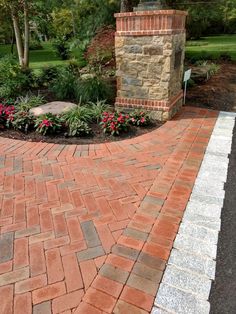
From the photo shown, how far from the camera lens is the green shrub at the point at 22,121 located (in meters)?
4.50

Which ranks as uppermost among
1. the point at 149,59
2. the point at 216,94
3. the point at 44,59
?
the point at 149,59

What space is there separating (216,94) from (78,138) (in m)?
3.92

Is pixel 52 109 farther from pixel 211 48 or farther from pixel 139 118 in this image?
pixel 211 48

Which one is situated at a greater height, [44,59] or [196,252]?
[196,252]

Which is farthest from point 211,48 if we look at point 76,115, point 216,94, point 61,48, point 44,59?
point 76,115

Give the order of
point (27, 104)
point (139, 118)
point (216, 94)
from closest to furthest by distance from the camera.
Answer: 1. point (139, 118)
2. point (27, 104)
3. point (216, 94)

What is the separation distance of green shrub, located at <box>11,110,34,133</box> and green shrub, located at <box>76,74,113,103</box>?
1.37 m

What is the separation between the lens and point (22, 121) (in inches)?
178

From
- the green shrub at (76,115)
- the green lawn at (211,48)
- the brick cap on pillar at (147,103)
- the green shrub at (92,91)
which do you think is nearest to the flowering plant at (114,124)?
Answer: the green shrub at (76,115)

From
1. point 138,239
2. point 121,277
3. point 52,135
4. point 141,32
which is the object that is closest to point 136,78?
point 141,32

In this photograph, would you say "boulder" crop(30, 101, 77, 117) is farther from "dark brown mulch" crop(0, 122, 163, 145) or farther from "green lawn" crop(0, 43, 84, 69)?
"green lawn" crop(0, 43, 84, 69)

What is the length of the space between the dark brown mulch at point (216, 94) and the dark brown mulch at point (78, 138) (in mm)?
1962

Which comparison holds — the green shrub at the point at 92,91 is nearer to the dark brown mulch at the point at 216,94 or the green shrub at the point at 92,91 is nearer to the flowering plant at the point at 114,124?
the flowering plant at the point at 114,124

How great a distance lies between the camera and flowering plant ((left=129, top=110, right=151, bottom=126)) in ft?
15.0
